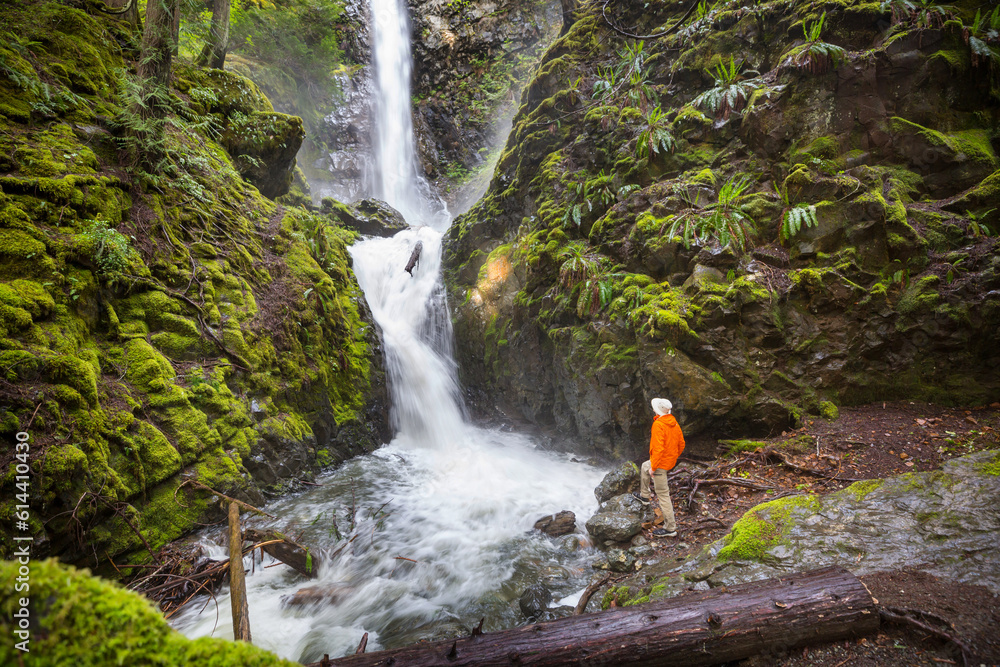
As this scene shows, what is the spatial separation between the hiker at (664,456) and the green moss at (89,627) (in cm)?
463

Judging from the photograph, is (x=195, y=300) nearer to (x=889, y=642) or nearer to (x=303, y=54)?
(x=889, y=642)

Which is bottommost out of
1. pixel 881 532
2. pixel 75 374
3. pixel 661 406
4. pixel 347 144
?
pixel 881 532

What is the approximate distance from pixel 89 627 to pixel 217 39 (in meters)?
11.7

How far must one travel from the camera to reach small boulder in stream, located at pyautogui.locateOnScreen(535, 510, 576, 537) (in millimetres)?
5500

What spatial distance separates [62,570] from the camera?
0.96 meters

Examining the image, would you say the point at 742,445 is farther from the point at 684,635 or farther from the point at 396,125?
the point at 396,125

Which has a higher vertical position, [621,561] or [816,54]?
[816,54]

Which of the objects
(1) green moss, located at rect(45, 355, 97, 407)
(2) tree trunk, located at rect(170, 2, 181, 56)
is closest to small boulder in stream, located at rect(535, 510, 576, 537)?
(1) green moss, located at rect(45, 355, 97, 407)

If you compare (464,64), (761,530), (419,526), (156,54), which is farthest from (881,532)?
(464,64)

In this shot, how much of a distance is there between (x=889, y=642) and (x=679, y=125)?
8.37 meters

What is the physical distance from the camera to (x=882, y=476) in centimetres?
437

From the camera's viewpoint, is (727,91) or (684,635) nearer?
(684,635)

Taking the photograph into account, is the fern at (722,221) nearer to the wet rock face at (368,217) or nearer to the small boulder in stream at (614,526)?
the small boulder in stream at (614,526)

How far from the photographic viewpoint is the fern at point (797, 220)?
603cm
